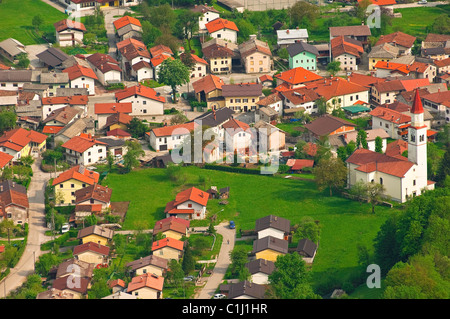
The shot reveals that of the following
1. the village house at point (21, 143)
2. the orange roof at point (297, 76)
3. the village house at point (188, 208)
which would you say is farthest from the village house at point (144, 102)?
the village house at point (188, 208)

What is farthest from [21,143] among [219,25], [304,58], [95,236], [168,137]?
[219,25]

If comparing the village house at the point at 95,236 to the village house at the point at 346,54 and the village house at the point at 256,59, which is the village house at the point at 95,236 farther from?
the village house at the point at 346,54

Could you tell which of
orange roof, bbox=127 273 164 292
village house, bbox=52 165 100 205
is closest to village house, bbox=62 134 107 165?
village house, bbox=52 165 100 205

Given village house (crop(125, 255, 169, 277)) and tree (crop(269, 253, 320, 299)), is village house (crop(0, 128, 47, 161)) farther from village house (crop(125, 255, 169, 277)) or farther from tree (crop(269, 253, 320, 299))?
tree (crop(269, 253, 320, 299))

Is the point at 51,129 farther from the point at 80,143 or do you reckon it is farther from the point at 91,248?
the point at 91,248

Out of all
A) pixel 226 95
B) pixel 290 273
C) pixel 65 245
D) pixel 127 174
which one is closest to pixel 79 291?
pixel 65 245
